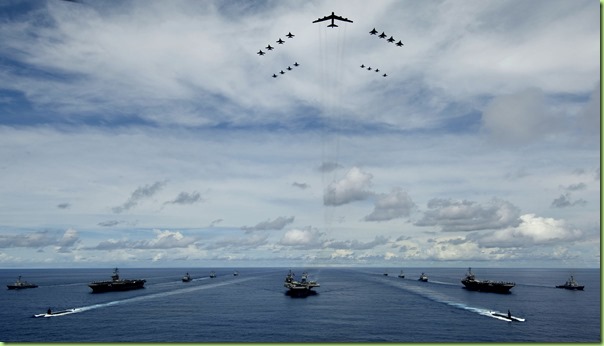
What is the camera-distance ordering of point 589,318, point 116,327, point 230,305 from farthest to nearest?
point 230,305 < point 589,318 < point 116,327

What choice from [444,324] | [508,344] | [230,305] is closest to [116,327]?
[230,305]

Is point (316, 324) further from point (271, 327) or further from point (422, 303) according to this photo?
point (422, 303)

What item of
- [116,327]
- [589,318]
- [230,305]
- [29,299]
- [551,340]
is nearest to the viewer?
[551,340]

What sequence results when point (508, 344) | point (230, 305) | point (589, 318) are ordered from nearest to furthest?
point (508, 344)
point (589, 318)
point (230, 305)

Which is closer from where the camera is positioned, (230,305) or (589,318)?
(589,318)

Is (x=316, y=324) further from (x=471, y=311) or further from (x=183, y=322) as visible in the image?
(x=471, y=311)

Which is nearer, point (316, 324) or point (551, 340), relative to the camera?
point (551, 340)

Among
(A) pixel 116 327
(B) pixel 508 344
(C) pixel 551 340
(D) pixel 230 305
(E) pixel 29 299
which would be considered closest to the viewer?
(B) pixel 508 344

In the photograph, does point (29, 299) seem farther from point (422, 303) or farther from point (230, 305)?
point (422, 303)

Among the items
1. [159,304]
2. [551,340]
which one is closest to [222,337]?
[159,304]
